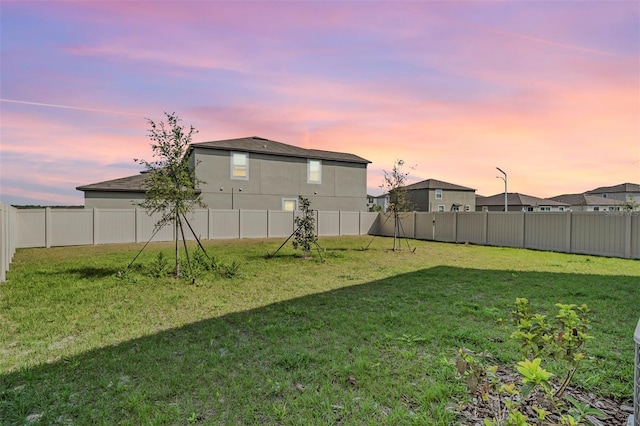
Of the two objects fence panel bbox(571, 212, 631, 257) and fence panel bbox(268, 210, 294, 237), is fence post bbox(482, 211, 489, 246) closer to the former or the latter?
fence panel bbox(571, 212, 631, 257)

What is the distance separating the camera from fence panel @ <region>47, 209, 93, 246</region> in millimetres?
13750

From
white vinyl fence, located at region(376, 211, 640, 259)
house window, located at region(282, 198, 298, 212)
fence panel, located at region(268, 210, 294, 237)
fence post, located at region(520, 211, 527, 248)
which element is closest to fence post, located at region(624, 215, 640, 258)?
white vinyl fence, located at region(376, 211, 640, 259)

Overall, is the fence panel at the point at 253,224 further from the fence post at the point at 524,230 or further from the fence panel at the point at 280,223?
the fence post at the point at 524,230

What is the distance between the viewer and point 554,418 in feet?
7.61

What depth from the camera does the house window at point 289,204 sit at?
20558 mm

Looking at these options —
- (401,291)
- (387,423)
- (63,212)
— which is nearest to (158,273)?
(401,291)

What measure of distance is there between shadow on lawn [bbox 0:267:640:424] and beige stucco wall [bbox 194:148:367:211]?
1435cm

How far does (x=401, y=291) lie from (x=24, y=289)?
687 centimetres

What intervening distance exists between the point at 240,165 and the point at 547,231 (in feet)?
49.6

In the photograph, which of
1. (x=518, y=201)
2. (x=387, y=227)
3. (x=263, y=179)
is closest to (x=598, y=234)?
(x=387, y=227)

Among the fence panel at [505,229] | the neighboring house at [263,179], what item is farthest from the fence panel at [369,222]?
the fence panel at [505,229]

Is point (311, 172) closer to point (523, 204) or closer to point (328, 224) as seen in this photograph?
point (328, 224)

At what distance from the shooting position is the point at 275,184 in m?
20.3

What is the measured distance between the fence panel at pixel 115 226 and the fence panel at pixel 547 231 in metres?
16.9
